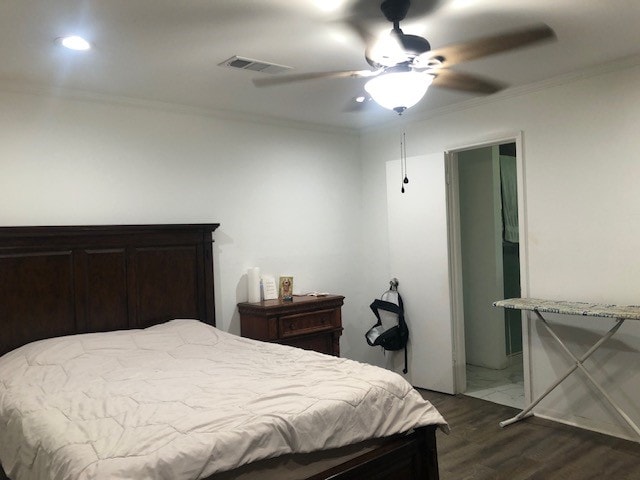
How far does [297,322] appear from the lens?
4020mm

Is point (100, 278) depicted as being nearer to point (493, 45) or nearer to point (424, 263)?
point (424, 263)

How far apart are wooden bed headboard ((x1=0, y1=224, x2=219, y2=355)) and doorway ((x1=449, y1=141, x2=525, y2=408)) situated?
2507 millimetres

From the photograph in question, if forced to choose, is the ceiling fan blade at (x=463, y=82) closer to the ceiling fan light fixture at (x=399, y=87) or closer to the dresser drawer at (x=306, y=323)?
the ceiling fan light fixture at (x=399, y=87)

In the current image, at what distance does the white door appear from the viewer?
4.29m

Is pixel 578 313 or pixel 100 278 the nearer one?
pixel 578 313

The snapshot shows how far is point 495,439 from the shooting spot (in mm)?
3350

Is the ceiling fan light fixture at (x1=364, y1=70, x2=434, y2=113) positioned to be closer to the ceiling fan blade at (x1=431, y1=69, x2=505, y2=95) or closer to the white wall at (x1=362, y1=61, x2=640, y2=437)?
the ceiling fan blade at (x1=431, y1=69, x2=505, y2=95)

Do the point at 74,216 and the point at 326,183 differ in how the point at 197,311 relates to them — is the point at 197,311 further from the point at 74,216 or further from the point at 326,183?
the point at 326,183

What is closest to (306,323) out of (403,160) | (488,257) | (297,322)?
(297,322)

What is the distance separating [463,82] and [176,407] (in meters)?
2.59

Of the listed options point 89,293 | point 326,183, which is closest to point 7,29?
point 89,293

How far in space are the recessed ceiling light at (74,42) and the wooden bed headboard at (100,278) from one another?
1.13 m

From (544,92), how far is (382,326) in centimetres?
232

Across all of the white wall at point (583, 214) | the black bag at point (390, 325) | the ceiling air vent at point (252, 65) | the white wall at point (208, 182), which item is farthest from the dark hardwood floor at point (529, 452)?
the ceiling air vent at point (252, 65)
